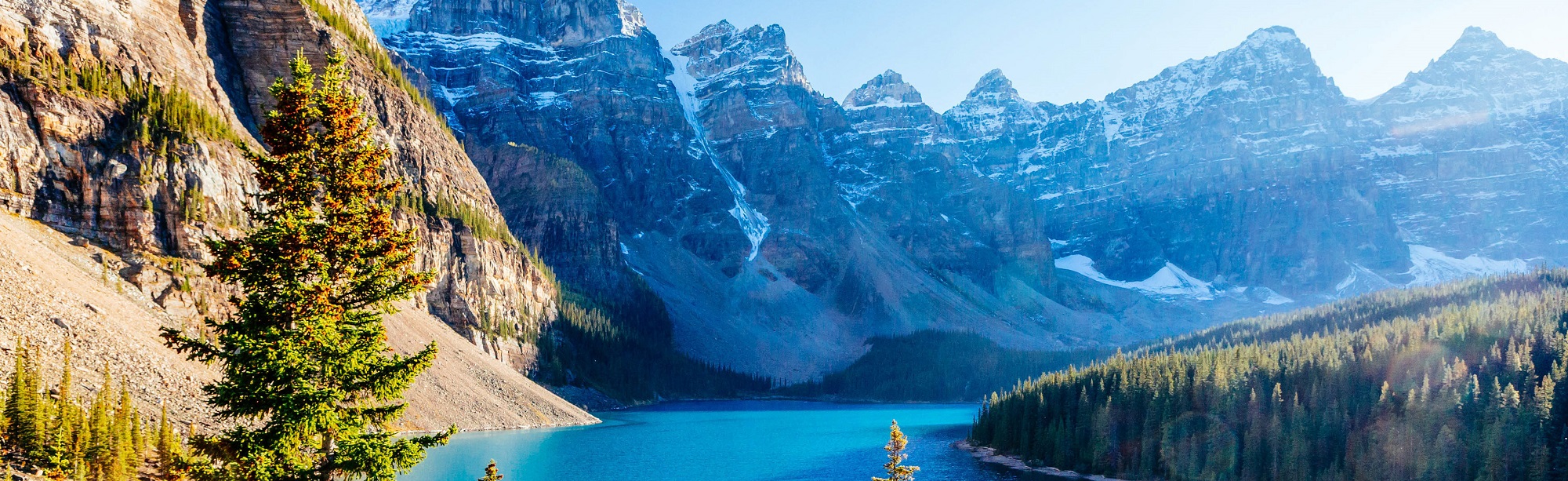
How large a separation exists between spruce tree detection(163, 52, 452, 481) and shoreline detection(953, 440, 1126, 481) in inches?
3204

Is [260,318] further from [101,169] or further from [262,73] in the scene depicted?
[262,73]

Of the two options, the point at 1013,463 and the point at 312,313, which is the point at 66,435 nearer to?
the point at 312,313

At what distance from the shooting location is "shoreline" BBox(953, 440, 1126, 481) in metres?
91.2

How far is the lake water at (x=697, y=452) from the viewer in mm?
78375

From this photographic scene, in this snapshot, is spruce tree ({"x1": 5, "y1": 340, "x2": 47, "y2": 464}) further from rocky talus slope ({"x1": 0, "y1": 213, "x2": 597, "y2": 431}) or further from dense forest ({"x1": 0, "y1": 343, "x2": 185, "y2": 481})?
rocky talus slope ({"x1": 0, "y1": 213, "x2": 597, "y2": 431})

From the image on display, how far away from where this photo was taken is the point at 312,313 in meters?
17.1

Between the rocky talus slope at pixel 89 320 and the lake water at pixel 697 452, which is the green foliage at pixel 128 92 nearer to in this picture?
the rocky talus slope at pixel 89 320

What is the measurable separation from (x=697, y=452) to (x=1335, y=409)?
56606 mm

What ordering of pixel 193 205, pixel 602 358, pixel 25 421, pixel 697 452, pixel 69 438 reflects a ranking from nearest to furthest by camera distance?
pixel 25 421 < pixel 69 438 < pixel 193 205 < pixel 697 452 < pixel 602 358

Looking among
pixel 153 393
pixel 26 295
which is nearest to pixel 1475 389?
pixel 153 393

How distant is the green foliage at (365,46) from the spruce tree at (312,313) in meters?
123

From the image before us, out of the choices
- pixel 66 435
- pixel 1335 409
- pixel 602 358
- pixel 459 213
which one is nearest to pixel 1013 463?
pixel 1335 409

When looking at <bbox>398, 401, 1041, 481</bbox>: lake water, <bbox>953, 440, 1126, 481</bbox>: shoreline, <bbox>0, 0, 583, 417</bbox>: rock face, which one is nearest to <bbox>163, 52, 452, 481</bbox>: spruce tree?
<bbox>0, 0, 583, 417</bbox>: rock face

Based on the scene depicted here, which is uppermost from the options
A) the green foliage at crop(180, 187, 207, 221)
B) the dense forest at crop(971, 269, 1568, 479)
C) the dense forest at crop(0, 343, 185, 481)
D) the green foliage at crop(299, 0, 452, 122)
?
the green foliage at crop(299, 0, 452, 122)
